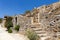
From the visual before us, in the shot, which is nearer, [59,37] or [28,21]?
[59,37]

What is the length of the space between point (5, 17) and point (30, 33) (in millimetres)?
17739

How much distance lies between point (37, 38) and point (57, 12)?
277cm

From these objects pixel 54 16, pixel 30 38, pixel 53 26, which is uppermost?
pixel 54 16

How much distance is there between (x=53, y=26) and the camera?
1084 cm

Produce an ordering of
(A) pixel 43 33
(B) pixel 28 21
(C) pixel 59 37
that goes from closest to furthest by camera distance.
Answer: (C) pixel 59 37, (A) pixel 43 33, (B) pixel 28 21

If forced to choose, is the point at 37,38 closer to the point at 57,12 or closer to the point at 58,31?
the point at 58,31

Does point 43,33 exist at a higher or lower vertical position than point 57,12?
lower

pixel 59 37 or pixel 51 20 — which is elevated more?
pixel 51 20

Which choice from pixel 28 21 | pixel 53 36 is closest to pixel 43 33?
pixel 53 36

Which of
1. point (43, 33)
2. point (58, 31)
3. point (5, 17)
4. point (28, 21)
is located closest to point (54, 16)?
point (58, 31)

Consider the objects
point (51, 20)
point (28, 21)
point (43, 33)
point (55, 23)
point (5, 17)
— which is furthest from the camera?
point (5, 17)

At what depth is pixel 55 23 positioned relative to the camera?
10.7 m

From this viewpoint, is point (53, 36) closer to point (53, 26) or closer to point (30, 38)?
point (53, 26)

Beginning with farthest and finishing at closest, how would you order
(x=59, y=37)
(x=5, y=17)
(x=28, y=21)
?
1. (x=5, y=17)
2. (x=28, y=21)
3. (x=59, y=37)
